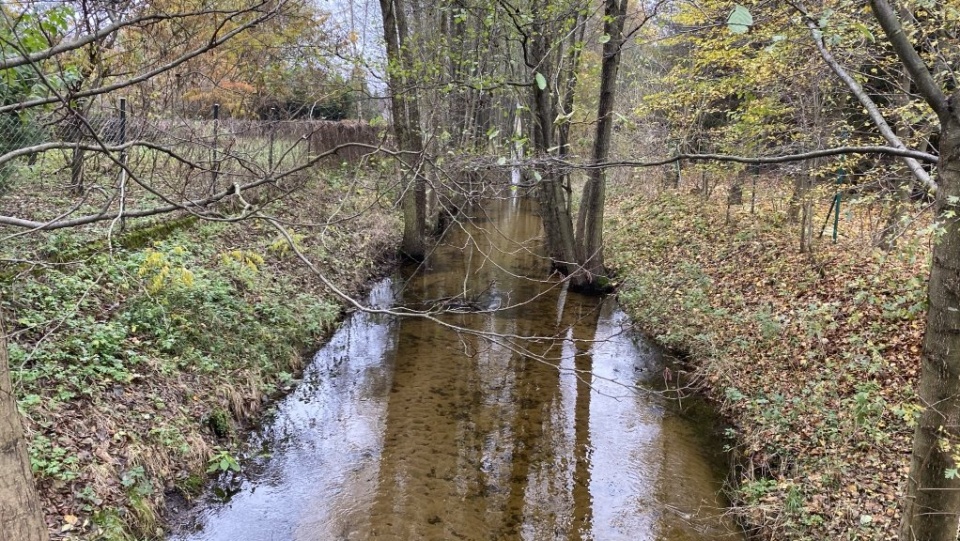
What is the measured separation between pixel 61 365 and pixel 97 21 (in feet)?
12.3

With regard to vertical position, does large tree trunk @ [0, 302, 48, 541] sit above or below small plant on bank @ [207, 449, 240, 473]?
above

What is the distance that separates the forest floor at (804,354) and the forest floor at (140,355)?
186 inches

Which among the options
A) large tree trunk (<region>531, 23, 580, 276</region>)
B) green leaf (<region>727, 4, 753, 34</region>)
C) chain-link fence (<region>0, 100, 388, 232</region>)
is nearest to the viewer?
green leaf (<region>727, 4, 753, 34</region>)

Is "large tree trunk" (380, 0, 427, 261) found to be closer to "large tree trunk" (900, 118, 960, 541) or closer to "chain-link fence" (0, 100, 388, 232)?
"chain-link fence" (0, 100, 388, 232)

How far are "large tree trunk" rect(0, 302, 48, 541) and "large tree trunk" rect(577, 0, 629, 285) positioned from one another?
8186 millimetres

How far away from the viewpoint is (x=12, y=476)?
223 cm

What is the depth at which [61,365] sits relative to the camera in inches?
200

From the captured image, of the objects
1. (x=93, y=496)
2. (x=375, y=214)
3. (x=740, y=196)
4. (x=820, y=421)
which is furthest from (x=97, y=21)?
(x=740, y=196)

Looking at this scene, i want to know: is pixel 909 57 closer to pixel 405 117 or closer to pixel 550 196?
pixel 550 196

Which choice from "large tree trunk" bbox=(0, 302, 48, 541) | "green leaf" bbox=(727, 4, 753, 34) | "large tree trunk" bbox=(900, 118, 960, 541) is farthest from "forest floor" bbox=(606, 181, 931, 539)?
"large tree trunk" bbox=(0, 302, 48, 541)

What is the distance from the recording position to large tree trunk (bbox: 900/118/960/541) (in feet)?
9.58

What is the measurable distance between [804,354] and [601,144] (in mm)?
5987

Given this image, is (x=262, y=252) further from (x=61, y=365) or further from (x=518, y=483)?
(x=518, y=483)

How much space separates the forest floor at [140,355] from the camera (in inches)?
174
